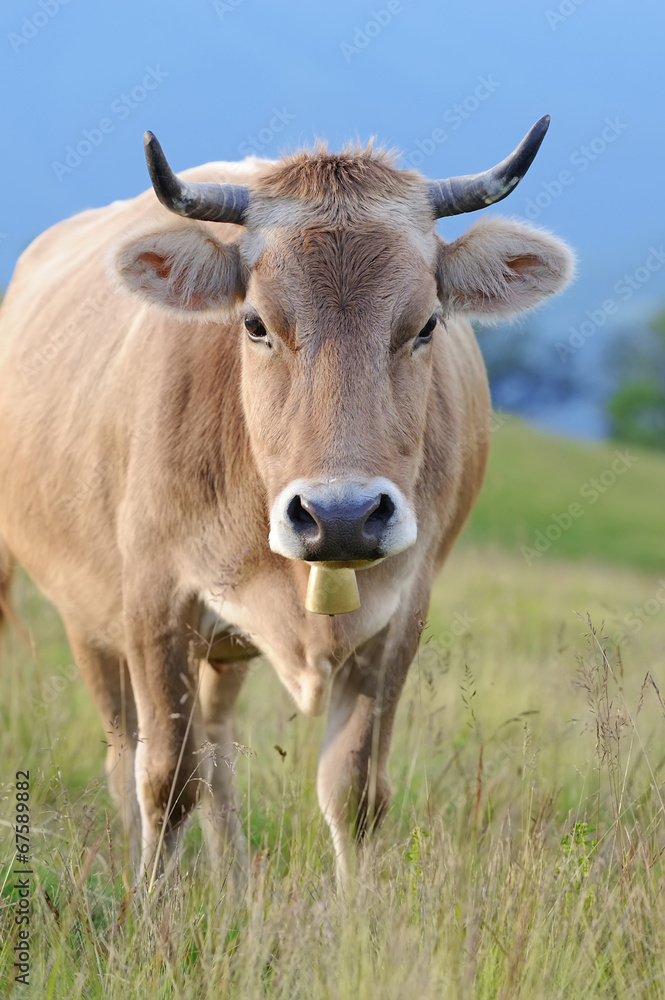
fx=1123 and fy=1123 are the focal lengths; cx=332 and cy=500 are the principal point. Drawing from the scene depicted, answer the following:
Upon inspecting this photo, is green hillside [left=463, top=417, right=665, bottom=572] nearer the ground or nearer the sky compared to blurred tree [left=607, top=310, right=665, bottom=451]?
nearer the sky

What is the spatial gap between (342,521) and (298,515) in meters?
0.20

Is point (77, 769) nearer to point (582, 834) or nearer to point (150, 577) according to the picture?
point (150, 577)

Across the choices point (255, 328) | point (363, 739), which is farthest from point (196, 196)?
point (363, 739)

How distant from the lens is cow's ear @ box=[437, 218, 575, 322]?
412 cm

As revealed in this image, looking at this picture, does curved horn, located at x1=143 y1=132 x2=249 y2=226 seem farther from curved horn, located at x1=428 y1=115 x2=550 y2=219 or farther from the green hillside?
the green hillside

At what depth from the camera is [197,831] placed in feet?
16.4

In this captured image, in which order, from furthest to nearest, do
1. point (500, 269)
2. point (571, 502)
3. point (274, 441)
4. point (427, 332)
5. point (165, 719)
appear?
point (571, 502), point (165, 719), point (500, 269), point (427, 332), point (274, 441)

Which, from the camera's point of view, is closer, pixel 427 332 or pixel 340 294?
pixel 340 294

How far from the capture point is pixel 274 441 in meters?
3.74

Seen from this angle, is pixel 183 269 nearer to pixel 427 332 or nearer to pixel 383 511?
pixel 427 332

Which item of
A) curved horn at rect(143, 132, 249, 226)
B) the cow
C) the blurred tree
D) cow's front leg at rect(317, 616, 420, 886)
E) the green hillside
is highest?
curved horn at rect(143, 132, 249, 226)

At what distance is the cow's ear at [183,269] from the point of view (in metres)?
3.95

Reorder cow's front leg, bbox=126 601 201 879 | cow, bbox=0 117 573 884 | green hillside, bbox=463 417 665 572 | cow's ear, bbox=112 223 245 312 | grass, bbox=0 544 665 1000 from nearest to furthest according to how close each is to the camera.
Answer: grass, bbox=0 544 665 1000
cow, bbox=0 117 573 884
cow's ear, bbox=112 223 245 312
cow's front leg, bbox=126 601 201 879
green hillside, bbox=463 417 665 572

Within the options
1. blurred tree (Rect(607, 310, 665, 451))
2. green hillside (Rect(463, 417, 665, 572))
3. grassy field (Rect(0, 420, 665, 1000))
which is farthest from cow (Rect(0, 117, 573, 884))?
blurred tree (Rect(607, 310, 665, 451))
